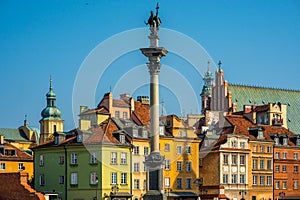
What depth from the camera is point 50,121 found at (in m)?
141

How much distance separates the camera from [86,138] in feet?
278

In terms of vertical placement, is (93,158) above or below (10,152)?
below

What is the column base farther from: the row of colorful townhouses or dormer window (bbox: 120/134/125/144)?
dormer window (bbox: 120/134/125/144)

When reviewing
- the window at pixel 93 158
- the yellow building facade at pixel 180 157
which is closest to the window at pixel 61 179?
the window at pixel 93 158

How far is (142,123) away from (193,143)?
6.46m

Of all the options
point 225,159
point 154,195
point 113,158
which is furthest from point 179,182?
point 154,195

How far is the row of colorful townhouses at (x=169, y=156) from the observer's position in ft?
276

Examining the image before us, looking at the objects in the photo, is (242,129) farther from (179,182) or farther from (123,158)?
(123,158)

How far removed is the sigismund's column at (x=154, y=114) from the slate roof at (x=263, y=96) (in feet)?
206

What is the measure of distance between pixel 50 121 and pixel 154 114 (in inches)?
3151

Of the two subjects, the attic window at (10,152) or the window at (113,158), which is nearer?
the window at (113,158)

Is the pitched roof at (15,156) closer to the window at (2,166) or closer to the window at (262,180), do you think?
the window at (2,166)

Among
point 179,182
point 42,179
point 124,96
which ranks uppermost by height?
point 124,96

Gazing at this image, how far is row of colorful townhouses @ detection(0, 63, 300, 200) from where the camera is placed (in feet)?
276
